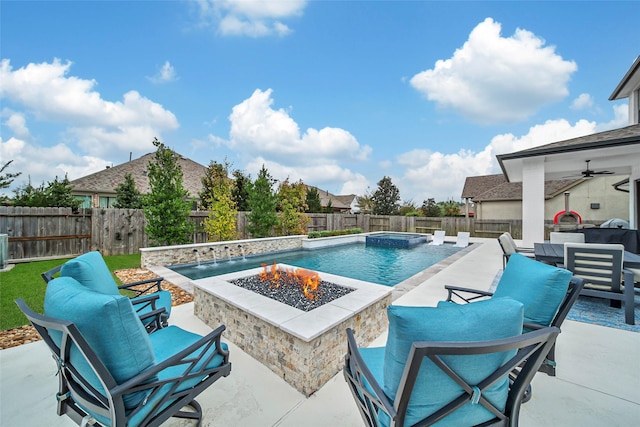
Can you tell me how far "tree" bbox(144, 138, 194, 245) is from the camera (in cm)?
916

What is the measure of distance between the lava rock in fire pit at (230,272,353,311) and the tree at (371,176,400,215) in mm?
25192

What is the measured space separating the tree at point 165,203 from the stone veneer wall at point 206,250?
39.9 inches

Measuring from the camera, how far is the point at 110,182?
16.6 meters

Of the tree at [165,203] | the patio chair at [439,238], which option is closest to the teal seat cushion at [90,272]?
the tree at [165,203]

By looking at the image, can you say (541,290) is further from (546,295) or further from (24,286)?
(24,286)

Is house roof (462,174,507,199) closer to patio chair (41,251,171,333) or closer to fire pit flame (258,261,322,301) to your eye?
fire pit flame (258,261,322,301)

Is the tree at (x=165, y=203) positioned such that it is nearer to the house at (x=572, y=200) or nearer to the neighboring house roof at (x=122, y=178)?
the neighboring house roof at (x=122, y=178)

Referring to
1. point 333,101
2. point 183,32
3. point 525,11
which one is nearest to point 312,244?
point 333,101

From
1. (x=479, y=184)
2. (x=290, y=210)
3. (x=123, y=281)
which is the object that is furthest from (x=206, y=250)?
(x=479, y=184)

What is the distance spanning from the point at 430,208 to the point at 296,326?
94.1ft

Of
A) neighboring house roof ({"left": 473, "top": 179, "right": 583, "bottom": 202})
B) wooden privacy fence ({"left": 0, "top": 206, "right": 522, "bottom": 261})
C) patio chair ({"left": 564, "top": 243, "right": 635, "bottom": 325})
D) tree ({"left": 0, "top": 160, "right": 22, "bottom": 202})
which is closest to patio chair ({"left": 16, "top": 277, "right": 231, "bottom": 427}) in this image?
patio chair ({"left": 564, "top": 243, "right": 635, "bottom": 325})

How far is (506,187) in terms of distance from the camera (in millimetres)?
20938

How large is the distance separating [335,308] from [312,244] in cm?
994

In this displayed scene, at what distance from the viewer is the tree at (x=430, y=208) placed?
27.5m
